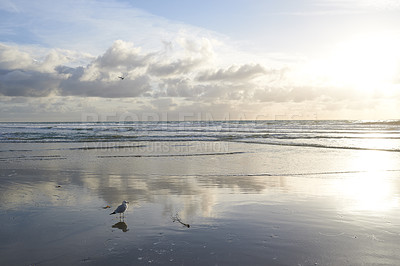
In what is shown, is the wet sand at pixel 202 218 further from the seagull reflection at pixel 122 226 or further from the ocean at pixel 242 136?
the ocean at pixel 242 136

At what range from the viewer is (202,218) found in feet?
22.6

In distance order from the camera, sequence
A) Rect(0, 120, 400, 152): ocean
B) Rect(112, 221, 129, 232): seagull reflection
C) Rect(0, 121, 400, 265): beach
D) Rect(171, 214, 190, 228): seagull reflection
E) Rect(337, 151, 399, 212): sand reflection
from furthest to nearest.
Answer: Rect(0, 120, 400, 152): ocean
Rect(337, 151, 399, 212): sand reflection
Rect(171, 214, 190, 228): seagull reflection
Rect(112, 221, 129, 232): seagull reflection
Rect(0, 121, 400, 265): beach

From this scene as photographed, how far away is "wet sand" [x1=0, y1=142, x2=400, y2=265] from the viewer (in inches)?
198

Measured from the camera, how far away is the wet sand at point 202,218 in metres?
5.02

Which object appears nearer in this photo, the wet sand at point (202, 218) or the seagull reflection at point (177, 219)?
the wet sand at point (202, 218)

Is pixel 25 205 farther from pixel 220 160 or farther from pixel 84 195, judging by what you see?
pixel 220 160

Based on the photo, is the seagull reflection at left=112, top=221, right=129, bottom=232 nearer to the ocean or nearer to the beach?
the beach

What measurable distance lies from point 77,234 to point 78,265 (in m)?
1.34

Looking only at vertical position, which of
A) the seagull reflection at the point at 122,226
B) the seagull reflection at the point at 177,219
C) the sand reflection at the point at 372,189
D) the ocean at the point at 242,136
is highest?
the ocean at the point at 242,136

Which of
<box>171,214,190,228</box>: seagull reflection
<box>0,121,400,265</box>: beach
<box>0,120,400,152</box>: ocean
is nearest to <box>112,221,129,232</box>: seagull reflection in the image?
<box>0,121,400,265</box>: beach

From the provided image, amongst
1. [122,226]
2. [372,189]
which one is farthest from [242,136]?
[122,226]

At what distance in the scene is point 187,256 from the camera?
4957 mm

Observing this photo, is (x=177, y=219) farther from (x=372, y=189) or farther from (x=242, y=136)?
(x=242, y=136)

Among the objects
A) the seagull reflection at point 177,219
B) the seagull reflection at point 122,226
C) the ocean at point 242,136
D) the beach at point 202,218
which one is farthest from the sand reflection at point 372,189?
the ocean at point 242,136
